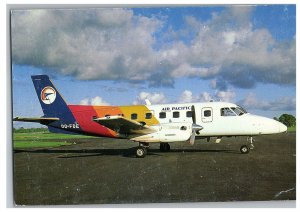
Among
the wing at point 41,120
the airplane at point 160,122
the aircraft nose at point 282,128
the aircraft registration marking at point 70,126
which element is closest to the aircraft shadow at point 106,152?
the airplane at point 160,122

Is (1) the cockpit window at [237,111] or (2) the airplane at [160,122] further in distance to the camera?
(1) the cockpit window at [237,111]

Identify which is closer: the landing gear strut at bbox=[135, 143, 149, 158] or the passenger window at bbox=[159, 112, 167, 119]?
the landing gear strut at bbox=[135, 143, 149, 158]

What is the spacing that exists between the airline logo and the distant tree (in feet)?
24.6

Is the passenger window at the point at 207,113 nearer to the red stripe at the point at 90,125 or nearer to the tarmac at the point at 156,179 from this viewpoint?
the tarmac at the point at 156,179

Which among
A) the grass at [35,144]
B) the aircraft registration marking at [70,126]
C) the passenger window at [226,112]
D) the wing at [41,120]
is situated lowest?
the grass at [35,144]

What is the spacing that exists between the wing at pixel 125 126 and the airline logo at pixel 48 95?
1790mm

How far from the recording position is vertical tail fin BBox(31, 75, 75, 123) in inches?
463

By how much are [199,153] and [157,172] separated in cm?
370

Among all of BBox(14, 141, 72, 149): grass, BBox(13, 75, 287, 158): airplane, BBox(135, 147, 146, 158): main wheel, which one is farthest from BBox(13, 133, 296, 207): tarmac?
BBox(13, 75, 287, 158): airplane

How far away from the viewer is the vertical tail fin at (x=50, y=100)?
11.8m

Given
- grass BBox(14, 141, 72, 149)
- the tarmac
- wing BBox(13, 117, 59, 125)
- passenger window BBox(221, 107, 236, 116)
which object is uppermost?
passenger window BBox(221, 107, 236, 116)

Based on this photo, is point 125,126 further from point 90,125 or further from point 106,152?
point 106,152

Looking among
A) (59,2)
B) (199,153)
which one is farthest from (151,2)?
(199,153)

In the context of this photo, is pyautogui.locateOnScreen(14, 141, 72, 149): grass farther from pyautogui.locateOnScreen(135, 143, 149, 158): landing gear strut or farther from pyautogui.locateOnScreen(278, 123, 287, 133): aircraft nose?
pyautogui.locateOnScreen(278, 123, 287, 133): aircraft nose
